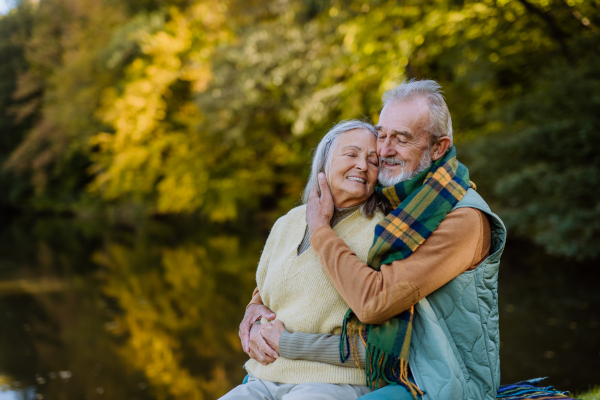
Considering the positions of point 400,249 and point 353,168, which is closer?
point 400,249

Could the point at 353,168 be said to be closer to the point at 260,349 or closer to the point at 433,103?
the point at 433,103

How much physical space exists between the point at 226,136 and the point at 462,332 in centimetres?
1336

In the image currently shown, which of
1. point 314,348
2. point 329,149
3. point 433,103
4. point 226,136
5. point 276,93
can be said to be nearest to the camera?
point 314,348

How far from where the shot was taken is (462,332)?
1.60 meters

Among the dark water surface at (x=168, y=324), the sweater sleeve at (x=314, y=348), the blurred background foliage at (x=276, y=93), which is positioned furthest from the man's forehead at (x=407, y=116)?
the blurred background foliage at (x=276, y=93)

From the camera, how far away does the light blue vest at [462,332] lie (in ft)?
5.11

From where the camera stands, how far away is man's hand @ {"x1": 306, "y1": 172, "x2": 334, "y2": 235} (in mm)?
1766

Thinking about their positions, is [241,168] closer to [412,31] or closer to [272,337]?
[412,31]

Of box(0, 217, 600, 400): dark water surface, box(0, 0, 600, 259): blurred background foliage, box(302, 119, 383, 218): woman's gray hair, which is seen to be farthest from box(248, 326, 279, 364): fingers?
box(0, 0, 600, 259): blurred background foliage

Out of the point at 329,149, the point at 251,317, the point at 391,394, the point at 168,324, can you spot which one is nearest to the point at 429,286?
the point at 391,394

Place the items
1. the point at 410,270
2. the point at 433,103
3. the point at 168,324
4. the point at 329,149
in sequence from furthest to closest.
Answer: the point at 168,324 → the point at 329,149 → the point at 433,103 → the point at 410,270

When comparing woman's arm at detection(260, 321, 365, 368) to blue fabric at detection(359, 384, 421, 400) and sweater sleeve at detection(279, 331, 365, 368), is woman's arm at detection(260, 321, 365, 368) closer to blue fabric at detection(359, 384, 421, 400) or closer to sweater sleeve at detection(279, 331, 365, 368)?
sweater sleeve at detection(279, 331, 365, 368)

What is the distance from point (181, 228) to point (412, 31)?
38.2 ft

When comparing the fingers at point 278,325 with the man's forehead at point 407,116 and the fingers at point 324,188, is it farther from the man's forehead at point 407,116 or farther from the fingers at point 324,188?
the man's forehead at point 407,116
